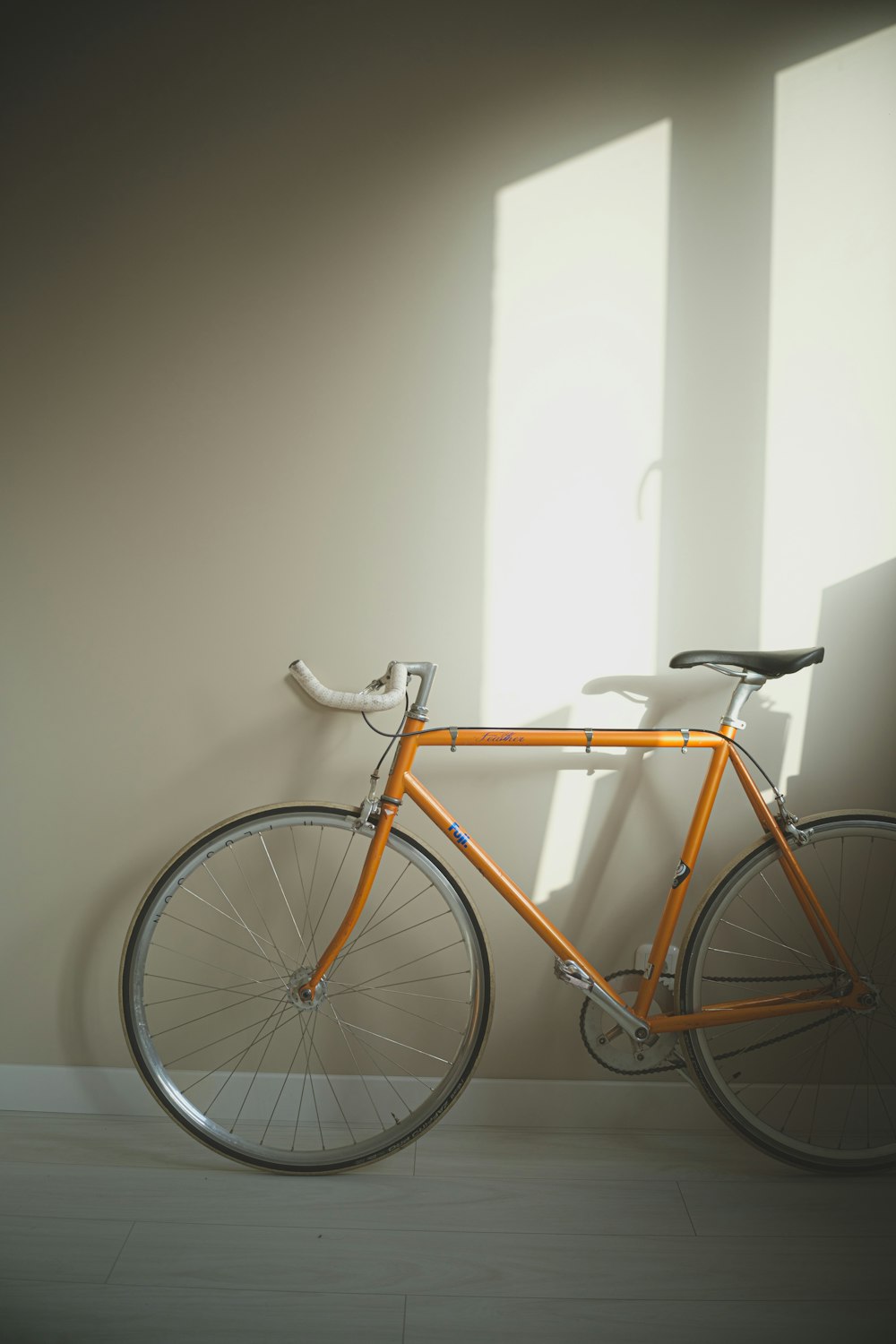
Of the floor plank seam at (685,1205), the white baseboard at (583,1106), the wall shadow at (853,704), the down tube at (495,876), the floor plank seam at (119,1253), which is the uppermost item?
the wall shadow at (853,704)

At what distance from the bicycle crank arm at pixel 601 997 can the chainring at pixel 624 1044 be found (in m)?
0.03

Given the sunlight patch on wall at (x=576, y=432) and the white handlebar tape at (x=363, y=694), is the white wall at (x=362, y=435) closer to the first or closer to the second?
the sunlight patch on wall at (x=576, y=432)

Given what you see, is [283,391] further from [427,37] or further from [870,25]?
[870,25]

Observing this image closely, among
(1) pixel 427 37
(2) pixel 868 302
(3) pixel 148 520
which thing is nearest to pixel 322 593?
(3) pixel 148 520

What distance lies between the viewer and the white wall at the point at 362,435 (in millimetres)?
1682

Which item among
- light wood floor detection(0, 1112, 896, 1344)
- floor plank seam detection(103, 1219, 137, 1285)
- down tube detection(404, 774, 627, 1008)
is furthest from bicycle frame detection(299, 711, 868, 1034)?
floor plank seam detection(103, 1219, 137, 1285)

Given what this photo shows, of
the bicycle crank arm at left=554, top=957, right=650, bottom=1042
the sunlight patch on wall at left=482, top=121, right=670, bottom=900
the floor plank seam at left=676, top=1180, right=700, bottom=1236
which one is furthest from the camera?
the sunlight patch on wall at left=482, top=121, right=670, bottom=900

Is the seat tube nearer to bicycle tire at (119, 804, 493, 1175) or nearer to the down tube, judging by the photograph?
the down tube

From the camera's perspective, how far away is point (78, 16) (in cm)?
169

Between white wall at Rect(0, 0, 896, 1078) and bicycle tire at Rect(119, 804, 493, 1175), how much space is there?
12 cm

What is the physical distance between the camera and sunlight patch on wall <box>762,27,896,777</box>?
1.67m

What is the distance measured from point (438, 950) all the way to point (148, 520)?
1095 mm

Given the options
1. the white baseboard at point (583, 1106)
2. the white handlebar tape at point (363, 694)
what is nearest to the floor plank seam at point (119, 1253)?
the white baseboard at point (583, 1106)

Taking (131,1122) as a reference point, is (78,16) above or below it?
above
